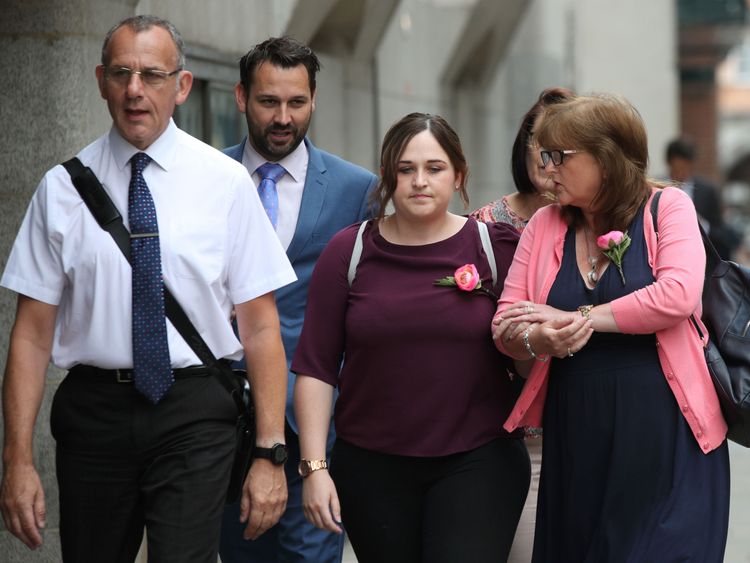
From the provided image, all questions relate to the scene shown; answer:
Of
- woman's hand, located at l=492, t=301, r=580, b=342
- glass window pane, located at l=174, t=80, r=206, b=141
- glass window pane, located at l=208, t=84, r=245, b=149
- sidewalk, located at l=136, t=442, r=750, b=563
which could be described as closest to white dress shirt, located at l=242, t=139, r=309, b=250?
woman's hand, located at l=492, t=301, r=580, b=342

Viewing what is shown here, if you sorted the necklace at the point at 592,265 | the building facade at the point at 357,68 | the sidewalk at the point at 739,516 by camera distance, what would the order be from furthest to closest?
1. the sidewalk at the point at 739,516
2. the building facade at the point at 357,68
3. the necklace at the point at 592,265

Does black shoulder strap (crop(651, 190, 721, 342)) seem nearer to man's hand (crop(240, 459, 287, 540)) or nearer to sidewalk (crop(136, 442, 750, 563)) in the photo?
man's hand (crop(240, 459, 287, 540))

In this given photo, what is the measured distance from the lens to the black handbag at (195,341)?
3.95m

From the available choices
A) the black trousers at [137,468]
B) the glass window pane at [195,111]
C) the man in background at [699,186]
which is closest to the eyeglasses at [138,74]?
the black trousers at [137,468]

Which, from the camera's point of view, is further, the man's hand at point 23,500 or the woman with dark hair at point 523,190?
the woman with dark hair at point 523,190

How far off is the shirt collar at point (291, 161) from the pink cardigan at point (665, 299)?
1.13m

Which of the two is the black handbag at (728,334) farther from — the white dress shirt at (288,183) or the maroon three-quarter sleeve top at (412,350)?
the white dress shirt at (288,183)

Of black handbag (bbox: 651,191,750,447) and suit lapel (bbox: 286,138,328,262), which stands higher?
suit lapel (bbox: 286,138,328,262)

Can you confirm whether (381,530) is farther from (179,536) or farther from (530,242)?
(530,242)

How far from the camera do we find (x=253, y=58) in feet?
16.4

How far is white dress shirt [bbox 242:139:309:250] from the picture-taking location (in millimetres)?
5039

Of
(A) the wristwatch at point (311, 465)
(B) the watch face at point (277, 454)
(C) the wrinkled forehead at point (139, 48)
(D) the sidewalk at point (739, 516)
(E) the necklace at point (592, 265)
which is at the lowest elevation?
(D) the sidewalk at point (739, 516)

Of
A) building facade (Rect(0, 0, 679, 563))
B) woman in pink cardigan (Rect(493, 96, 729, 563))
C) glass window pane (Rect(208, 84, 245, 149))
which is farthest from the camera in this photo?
glass window pane (Rect(208, 84, 245, 149))

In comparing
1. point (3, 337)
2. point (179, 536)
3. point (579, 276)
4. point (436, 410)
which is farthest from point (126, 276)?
point (3, 337)
